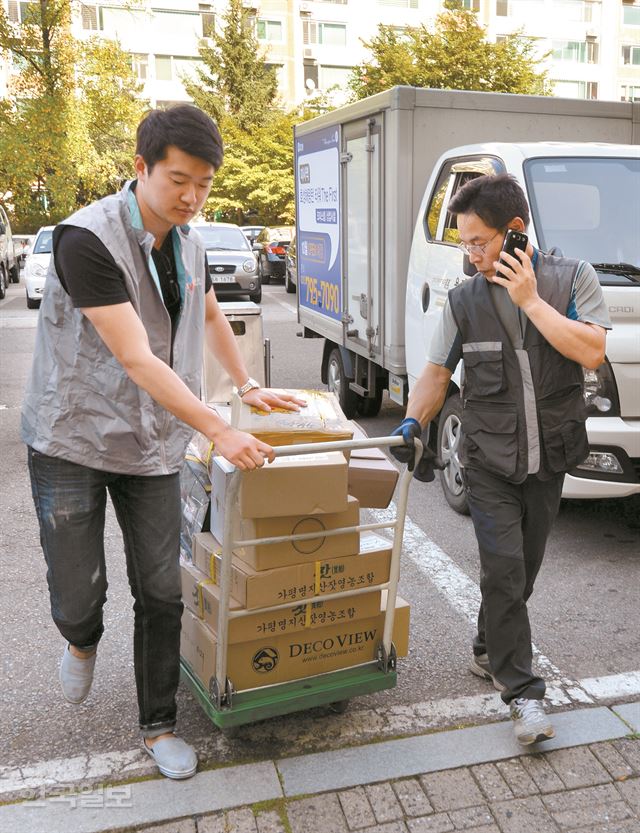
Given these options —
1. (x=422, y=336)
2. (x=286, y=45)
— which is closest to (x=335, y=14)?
(x=286, y=45)

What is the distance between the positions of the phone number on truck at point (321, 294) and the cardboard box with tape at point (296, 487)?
488cm

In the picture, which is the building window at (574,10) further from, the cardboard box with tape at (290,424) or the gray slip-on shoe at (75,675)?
the gray slip-on shoe at (75,675)

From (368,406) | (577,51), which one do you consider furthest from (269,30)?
(368,406)

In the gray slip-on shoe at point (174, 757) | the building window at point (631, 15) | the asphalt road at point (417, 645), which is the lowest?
the asphalt road at point (417, 645)

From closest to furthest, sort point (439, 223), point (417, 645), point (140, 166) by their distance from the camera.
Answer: point (140, 166) → point (417, 645) → point (439, 223)

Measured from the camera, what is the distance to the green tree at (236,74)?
149 ft

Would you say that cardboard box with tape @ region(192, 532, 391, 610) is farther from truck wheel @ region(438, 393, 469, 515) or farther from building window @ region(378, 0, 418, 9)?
building window @ region(378, 0, 418, 9)

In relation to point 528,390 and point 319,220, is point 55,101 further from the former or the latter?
point 528,390

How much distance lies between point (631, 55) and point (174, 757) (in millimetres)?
57946

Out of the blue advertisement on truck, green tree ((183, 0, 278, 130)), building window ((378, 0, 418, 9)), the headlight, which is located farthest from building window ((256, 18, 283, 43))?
the headlight

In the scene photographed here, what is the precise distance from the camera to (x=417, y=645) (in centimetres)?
386

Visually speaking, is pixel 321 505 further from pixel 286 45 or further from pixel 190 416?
pixel 286 45

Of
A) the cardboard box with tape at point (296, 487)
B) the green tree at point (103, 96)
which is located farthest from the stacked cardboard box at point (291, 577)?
the green tree at point (103, 96)

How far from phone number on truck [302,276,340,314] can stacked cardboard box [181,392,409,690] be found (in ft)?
15.3
